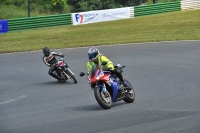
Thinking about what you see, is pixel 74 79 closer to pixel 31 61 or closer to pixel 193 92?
pixel 193 92

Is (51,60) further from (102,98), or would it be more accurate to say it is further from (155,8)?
(155,8)

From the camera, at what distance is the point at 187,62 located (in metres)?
20.5

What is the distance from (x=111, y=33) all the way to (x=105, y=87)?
24.7 m

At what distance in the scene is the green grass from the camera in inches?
1258

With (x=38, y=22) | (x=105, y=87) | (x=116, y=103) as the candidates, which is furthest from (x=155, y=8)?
(x=105, y=87)

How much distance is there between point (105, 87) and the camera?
11820mm

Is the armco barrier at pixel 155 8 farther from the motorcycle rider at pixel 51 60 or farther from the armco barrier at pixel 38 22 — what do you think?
the motorcycle rider at pixel 51 60

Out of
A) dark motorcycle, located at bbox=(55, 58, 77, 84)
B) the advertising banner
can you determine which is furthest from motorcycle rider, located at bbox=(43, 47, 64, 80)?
the advertising banner

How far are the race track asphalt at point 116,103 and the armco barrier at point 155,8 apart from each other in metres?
19.0

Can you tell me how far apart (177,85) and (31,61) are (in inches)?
448

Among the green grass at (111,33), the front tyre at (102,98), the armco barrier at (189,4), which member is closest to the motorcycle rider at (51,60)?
the front tyre at (102,98)

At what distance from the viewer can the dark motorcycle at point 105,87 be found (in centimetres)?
1151

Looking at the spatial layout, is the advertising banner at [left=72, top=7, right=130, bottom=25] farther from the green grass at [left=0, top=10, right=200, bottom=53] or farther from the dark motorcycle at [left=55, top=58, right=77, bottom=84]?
the dark motorcycle at [left=55, top=58, right=77, bottom=84]

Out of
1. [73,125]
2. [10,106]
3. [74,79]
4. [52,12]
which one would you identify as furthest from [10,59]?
[52,12]
